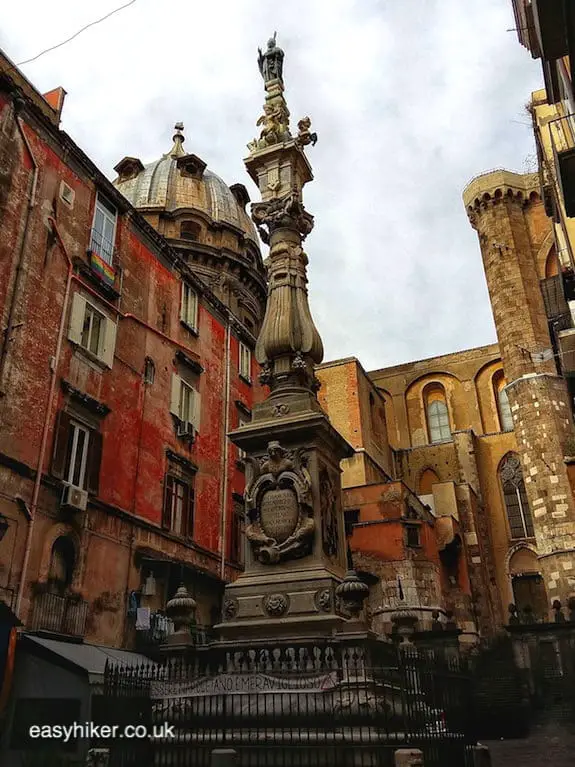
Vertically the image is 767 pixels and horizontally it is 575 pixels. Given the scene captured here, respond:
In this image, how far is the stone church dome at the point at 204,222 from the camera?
114 feet

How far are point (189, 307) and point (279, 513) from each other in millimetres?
15295

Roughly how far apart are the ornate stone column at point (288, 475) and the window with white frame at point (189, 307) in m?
11.1

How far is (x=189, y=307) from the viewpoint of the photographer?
23125 mm

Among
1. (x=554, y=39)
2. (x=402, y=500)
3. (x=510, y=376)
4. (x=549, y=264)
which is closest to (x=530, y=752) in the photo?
(x=554, y=39)

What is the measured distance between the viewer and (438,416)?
151 ft

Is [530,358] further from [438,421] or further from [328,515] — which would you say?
[328,515]

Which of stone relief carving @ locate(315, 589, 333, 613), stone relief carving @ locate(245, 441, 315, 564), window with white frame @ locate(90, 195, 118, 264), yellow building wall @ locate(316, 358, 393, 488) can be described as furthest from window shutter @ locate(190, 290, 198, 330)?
stone relief carving @ locate(315, 589, 333, 613)

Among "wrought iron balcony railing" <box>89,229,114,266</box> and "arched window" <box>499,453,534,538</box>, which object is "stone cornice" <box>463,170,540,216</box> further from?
"wrought iron balcony railing" <box>89,229,114,266</box>

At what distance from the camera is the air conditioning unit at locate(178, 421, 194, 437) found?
2044 cm

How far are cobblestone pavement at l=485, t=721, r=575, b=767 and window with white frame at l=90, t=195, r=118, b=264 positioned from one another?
15.2m

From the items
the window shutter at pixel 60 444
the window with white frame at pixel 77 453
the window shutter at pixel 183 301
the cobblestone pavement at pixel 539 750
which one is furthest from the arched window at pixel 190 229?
the cobblestone pavement at pixel 539 750

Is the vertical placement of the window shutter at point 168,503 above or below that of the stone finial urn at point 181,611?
above

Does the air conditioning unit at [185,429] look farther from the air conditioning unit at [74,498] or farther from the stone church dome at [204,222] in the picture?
the stone church dome at [204,222]

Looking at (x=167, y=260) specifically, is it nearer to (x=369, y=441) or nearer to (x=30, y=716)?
(x=30, y=716)
